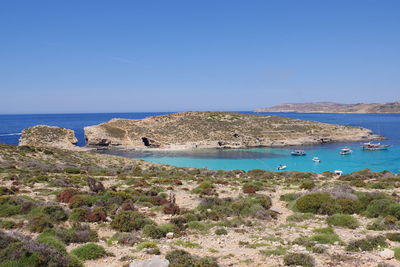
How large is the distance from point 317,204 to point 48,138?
75.8 m

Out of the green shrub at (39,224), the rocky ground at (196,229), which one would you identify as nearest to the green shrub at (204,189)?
the rocky ground at (196,229)

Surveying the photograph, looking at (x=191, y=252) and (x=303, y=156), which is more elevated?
(x=191, y=252)

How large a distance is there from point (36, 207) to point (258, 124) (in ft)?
275

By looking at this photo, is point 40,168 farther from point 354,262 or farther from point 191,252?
point 354,262

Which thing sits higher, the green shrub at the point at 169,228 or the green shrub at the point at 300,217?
the green shrub at the point at 169,228

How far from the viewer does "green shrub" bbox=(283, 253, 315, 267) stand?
23.0 ft

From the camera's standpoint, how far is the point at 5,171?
21906 millimetres

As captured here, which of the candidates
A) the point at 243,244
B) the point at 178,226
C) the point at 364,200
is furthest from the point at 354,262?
the point at 364,200

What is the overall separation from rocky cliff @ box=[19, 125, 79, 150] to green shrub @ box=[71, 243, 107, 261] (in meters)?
66.8

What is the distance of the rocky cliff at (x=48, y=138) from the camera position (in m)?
69.5

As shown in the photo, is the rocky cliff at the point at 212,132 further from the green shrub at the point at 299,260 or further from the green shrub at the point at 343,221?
the green shrub at the point at 299,260

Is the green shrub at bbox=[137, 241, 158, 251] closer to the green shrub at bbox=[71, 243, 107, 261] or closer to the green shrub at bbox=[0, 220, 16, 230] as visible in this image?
the green shrub at bbox=[71, 243, 107, 261]

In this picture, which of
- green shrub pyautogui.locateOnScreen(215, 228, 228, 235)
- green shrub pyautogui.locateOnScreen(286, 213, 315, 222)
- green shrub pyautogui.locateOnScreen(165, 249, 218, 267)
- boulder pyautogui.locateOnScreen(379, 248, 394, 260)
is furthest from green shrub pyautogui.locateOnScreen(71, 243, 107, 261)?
green shrub pyautogui.locateOnScreen(286, 213, 315, 222)

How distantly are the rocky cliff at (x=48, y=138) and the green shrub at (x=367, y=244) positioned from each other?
69.9 meters
